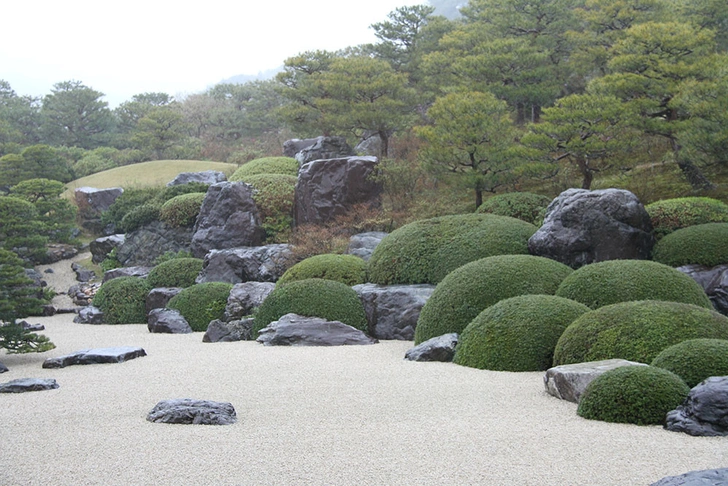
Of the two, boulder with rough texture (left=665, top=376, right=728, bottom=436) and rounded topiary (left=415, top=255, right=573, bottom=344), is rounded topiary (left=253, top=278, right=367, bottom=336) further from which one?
boulder with rough texture (left=665, top=376, right=728, bottom=436)

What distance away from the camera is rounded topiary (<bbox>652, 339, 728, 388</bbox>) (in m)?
5.30

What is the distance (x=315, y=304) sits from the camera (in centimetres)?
1041

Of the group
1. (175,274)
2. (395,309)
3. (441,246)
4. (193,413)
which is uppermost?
(441,246)

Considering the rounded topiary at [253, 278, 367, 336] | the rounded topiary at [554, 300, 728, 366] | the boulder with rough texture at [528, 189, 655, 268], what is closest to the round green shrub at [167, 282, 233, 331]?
the rounded topiary at [253, 278, 367, 336]

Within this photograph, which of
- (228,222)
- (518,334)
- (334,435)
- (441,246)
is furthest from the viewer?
(228,222)

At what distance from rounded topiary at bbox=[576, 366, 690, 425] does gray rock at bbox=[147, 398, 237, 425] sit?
294cm

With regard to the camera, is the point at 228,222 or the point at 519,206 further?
the point at 228,222

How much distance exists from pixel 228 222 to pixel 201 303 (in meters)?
5.23

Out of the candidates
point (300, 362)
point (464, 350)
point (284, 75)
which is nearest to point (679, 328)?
point (464, 350)

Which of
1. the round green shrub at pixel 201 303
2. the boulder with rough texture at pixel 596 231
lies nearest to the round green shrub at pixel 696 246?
the boulder with rough texture at pixel 596 231

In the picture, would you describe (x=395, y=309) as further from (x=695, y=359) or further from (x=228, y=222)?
(x=228, y=222)

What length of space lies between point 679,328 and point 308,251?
945 cm

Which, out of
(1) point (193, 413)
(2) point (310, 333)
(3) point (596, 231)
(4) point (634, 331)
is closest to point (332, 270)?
(2) point (310, 333)

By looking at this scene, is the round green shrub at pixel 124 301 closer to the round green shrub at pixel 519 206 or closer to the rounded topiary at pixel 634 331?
the round green shrub at pixel 519 206
